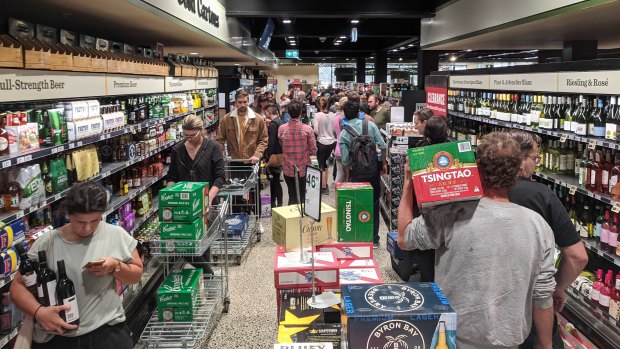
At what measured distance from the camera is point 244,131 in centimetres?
680

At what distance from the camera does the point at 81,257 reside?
2598 mm

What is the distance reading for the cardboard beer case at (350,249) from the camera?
3244 mm

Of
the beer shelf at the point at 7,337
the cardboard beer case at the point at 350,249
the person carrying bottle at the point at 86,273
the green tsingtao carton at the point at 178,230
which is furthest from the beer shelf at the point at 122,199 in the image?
the cardboard beer case at the point at 350,249

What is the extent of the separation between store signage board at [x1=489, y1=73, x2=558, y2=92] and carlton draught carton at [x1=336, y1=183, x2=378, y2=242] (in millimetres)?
2005

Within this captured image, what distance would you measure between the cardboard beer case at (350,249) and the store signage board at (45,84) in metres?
1.96

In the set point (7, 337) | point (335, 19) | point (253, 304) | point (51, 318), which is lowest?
point (253, 304)

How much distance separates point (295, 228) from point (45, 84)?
1.85 metres

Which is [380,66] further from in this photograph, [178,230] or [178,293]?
[178,230]

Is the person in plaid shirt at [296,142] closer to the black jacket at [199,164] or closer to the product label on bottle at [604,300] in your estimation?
the black jacket at [199,164]

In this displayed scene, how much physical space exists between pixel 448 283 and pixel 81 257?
5.72 feet

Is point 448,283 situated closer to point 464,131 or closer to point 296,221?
point 296,221

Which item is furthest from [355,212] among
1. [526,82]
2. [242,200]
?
[242,200]

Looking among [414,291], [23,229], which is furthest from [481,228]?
[23,229]

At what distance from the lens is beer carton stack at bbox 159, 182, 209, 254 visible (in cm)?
374
